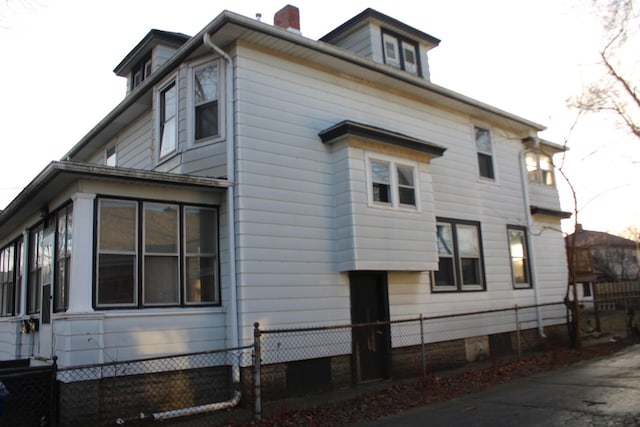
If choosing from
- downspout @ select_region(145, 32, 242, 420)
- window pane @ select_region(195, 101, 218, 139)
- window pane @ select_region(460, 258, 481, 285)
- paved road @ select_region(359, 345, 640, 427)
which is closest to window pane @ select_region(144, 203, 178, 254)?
downspout @ select_region(145, 32, 242, 420)

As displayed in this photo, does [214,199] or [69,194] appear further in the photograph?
[214,199]

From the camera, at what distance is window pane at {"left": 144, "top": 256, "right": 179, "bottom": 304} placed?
947 centimetres

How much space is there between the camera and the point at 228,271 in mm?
9969

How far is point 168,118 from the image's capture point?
39.7 feet

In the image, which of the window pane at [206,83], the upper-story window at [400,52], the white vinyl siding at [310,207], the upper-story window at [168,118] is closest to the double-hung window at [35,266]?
the upper-story window at [168,118]

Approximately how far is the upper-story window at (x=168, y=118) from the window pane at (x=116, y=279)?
323 centimetres

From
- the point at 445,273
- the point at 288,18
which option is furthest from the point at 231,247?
the point at 445,273

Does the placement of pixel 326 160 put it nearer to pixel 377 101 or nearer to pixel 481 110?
pixel 377 101

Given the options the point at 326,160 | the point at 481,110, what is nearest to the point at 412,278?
the point at 326,160

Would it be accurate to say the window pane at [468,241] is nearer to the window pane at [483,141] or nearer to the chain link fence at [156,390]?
the window pane at [483,141]

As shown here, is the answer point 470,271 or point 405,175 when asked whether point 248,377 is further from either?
point 470,271

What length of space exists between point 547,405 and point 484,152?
8991 mm

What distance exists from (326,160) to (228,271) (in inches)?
127

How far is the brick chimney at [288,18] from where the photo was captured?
12.9 meters
